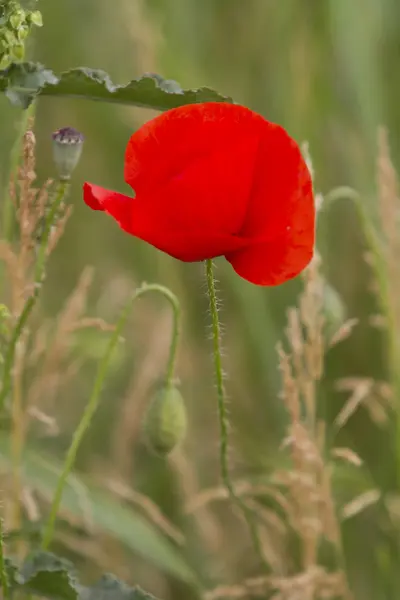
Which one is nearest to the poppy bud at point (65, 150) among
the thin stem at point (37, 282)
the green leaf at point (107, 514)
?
the thin stem at point (37, 282)

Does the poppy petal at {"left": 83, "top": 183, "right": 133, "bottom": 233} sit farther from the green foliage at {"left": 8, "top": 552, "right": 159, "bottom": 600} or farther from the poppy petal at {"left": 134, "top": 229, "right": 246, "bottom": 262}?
the green foliage at {"left": 8, "top": 552, "right": 159, "bottom": 600}

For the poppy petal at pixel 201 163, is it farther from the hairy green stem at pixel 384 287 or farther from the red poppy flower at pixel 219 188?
the hairy green stem at pixel 384 287

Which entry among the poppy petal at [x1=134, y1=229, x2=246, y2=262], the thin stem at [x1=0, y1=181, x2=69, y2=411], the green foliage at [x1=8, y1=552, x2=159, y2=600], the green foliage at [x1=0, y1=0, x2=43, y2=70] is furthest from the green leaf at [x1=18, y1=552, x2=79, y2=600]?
the green foliage at [x1=0, y1=0, x2=43, y2=70]

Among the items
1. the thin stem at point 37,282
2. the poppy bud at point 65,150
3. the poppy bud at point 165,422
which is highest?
the poppy bud at point 65,150

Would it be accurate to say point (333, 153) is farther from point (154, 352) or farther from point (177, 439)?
point (177, 439)

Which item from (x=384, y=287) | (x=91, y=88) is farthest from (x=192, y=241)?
(x=384, y=287)
